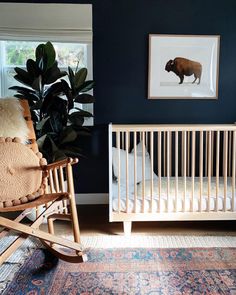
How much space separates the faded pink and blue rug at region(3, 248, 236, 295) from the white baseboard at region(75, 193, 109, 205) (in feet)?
3.75

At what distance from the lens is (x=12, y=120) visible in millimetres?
2174

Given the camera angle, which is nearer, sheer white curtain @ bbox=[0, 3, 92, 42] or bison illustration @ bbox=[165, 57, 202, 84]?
sheer white curtain @ bbox=[0, 3, 92, 42]

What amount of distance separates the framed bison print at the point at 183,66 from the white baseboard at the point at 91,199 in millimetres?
1165

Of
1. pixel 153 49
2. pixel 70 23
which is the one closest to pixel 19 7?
pixel 70 23

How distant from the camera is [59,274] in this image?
195 cm

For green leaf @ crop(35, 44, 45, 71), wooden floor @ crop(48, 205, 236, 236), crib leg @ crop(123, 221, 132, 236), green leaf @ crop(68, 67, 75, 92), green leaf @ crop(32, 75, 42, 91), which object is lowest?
wooden floor @ crop(48, 205, 236, 236)

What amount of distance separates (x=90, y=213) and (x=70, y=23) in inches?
73.9

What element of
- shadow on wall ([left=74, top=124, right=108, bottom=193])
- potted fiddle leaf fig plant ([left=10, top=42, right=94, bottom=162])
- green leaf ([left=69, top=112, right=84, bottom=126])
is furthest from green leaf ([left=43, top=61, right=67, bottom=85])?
shadow on wall ([left=74, top=124, right=108, bottom=193])

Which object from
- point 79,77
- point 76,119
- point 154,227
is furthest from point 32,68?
point 154,227

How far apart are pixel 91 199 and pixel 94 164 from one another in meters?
0.38

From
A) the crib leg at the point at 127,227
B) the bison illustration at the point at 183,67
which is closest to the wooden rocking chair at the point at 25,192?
the crib leg at the point at 127,227

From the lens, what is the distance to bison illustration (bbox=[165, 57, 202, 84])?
10.6 feet

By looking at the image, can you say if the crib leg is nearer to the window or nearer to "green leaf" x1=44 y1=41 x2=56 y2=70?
"green leaf" x1=44 y1=41 x2=56 y2=70

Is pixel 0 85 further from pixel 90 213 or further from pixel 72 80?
pixel 90 213
